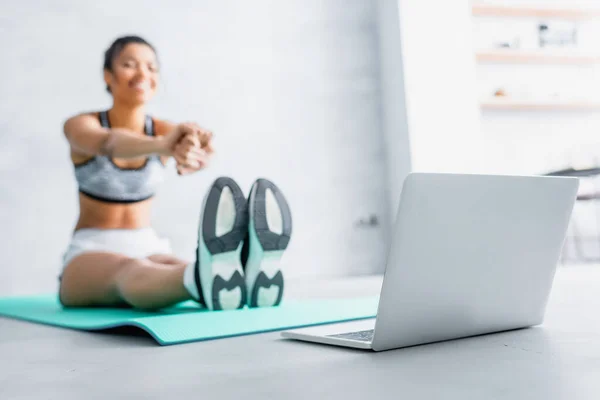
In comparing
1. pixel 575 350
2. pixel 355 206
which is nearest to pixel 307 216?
pixel 355 206

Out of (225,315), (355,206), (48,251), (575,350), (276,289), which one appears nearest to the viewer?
(575,350)

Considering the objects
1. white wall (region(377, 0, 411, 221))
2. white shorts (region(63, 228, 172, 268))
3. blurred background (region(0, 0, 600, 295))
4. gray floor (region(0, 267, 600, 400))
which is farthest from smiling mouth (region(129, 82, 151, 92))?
white wall (region(377, 0, 411, 221))

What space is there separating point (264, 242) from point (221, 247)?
110 mm

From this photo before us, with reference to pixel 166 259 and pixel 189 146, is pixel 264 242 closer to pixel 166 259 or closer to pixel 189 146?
pixel 189 146

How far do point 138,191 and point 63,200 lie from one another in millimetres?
1506

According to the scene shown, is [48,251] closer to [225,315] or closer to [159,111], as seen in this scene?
[159,111]

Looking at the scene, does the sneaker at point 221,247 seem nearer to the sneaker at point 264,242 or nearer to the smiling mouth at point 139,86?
the sneaker at point 264,242

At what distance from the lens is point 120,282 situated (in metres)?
1.68

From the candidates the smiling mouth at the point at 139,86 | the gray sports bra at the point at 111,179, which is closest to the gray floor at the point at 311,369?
the gray sports bra at the point at 111,179

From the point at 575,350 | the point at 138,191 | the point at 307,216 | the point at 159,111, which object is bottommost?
the point at 307,216

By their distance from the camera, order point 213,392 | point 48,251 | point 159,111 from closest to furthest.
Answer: point 213,392 → point 48,251 → point 159,111

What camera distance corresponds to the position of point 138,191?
2002 millimetres

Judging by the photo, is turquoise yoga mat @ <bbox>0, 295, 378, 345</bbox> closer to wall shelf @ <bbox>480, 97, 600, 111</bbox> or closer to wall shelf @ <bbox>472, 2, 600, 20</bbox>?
wall shelf @ <bbox>480, 97, 600, 111</bbox>

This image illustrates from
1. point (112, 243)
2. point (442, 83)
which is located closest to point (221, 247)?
point (112, 243)
